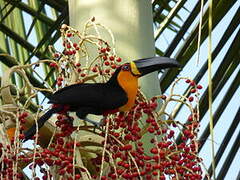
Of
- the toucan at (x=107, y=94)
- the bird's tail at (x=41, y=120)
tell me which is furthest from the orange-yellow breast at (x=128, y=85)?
the bird's tail at (x=41, y=120)

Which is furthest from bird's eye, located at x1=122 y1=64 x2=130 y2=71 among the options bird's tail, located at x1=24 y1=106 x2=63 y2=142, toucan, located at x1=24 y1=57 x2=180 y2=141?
bird's tail, located at x1=24 y1=106 x2=63 y2=142

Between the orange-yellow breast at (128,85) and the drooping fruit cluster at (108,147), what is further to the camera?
the orange-yellow breast at (128,85)

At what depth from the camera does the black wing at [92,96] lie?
1.34 meters

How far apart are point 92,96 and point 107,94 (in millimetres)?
42

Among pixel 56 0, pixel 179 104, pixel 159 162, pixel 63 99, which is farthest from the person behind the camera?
pixel 56 0

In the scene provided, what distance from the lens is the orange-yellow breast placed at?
1.35 meters

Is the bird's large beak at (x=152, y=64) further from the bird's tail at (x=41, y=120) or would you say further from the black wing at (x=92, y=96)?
the bird's tail at (x=41, y=120)

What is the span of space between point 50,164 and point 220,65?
1.67ft

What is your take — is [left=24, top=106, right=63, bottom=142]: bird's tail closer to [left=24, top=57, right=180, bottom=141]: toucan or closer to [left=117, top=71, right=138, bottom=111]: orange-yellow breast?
[left=24, top=57, right=180, bottom=141]: toucan

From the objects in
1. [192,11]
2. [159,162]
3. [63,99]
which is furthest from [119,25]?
[159,162]

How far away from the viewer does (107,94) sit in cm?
140

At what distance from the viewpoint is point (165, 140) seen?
4.31 feet

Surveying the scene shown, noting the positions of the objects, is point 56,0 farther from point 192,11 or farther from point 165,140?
point 165,140

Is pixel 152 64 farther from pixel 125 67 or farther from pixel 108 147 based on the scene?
pixel 108 147
